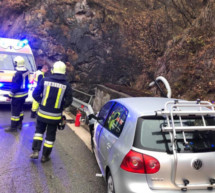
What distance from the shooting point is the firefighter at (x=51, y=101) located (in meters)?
4.88

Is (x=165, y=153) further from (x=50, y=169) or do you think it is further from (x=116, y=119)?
(x=50, y=169)

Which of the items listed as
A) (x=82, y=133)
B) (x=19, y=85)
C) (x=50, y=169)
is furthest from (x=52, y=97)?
(x=82, y=133)

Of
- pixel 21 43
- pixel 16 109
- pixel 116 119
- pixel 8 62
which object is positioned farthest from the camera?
pixel 8 62

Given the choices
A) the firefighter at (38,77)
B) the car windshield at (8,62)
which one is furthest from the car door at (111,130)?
the car windshield at (8,62)

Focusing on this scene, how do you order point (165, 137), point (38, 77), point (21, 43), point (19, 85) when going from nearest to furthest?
point (165, 137)
point (19, 85)
point (38, 77)
point (21, 43)

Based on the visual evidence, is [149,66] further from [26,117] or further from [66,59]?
[66,59]

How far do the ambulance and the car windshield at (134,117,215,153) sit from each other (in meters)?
7.61

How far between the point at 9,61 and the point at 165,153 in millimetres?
9001

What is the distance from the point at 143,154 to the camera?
2.88m

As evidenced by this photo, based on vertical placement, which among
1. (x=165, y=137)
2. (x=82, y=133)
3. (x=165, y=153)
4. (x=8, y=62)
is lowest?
(x=82, y=133)

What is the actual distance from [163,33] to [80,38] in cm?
779

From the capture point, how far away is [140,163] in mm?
2861

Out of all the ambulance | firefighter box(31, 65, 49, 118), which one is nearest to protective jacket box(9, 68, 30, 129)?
firefighter box(31, 65, 49, 118)

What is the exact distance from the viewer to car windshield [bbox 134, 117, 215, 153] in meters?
2.93
